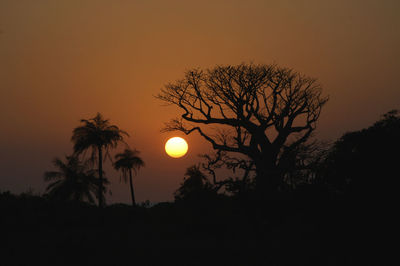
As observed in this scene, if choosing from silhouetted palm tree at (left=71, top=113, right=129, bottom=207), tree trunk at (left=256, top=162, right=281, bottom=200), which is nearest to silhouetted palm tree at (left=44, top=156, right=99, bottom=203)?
silhouetted palm tree at (left=71, top=113, right=129, bottom=207)

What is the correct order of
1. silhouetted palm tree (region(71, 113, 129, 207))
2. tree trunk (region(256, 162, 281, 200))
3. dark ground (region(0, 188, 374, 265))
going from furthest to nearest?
1. silhouetted palm tree (region(71, 113, 129, 207))
2. tree trunk (region(256, 162, 281, 200))
3. dark ground (region(0, 188, 374, 265))

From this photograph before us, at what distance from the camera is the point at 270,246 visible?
44.5ft

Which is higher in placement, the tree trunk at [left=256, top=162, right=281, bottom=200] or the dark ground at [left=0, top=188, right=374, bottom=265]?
the tree trunk at [left=256, top=162, right=281, bottom=200]

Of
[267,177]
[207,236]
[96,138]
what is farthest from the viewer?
[96,138]

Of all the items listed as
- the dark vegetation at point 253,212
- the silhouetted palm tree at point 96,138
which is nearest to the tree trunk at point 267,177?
the dark vegetation at point 253,212

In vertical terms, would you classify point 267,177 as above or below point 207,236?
above

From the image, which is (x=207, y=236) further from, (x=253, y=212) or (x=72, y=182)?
(x=72, y=182)

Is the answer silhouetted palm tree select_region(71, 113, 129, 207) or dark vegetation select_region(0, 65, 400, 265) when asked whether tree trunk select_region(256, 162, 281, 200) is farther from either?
silhouetted palm tree select_region(71, 113, 129, 207)

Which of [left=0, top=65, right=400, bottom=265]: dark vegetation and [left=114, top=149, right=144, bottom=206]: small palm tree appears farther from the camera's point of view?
[left=114, top=149, right=144, bottom=206]: small palm tree

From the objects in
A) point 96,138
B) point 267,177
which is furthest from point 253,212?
point 96,138

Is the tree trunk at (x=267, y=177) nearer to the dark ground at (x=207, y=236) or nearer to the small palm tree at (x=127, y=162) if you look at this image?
the dark ground at (x=207, y=236)

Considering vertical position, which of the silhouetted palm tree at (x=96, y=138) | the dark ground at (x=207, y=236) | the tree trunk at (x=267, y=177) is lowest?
the dark ground at (x=207, y=236)

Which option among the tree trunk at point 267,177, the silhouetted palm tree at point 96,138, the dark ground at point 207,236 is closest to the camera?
the dark ground at point 207,236

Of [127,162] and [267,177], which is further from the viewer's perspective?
[127,162]
